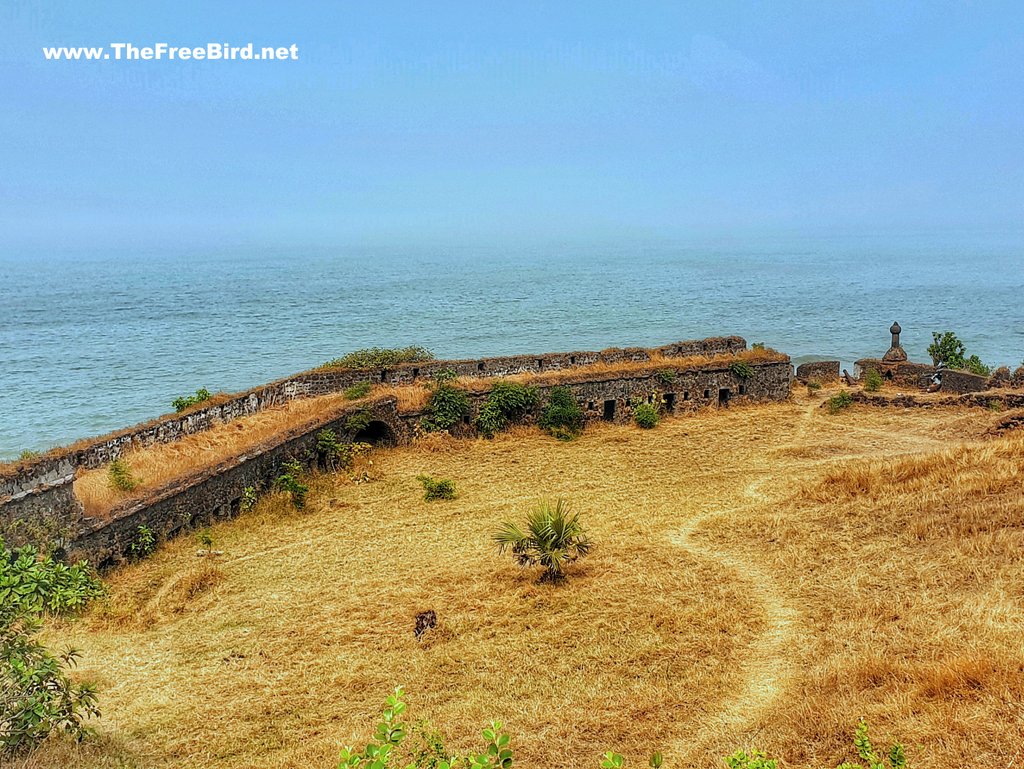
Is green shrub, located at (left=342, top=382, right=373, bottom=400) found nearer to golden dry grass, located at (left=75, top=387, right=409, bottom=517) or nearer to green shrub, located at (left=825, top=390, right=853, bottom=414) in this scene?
golden dry grass, located at (left=75, top=387, right=409, bottom=517)

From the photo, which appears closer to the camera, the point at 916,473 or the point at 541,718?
the point at 541,718

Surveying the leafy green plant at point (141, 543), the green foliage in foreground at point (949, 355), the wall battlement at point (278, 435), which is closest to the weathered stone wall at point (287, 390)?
the wall battlement at point (278, 435)

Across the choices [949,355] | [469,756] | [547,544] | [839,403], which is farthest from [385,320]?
[469,756]

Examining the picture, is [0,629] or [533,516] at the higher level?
[0,629]

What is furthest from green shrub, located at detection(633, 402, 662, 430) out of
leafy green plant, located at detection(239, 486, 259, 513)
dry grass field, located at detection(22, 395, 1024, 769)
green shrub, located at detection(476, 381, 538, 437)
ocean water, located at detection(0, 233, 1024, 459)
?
ocean water, located at detection(0, 233, 1024, 459)

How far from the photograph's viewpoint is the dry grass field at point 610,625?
8.10 metres

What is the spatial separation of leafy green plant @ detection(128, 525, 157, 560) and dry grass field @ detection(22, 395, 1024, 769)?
0.28 m

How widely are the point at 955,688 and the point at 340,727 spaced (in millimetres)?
7060

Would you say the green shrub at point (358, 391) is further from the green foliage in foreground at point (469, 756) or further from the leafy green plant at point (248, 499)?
the green foliage in foreground at point (469, 756)

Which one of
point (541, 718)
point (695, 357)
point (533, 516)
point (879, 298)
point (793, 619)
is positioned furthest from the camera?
point (879, 298)

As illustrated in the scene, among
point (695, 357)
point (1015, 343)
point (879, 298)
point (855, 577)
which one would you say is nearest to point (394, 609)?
point (855, 577)

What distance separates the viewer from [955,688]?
790 centimetres

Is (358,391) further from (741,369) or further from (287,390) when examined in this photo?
(741,369)

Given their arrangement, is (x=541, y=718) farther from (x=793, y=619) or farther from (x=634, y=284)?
(x=634, y=284)
